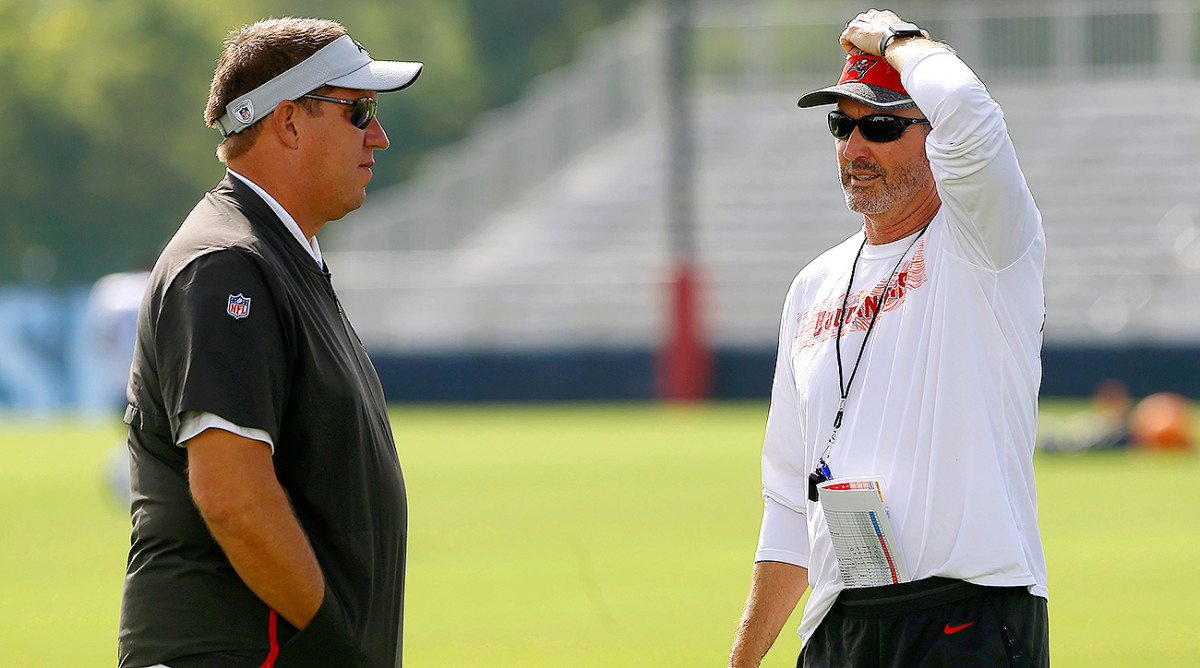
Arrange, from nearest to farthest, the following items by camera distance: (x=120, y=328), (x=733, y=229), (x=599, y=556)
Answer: (x=599, y=556) → (x=120, y=328) → (x=733, y=229)

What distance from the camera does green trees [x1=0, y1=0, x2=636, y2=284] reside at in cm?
5753

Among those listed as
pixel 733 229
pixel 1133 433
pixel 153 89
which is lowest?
pixel 1133 433

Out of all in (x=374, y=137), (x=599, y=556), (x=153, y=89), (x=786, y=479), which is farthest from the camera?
(x=153, y=89)

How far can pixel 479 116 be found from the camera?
6450cm

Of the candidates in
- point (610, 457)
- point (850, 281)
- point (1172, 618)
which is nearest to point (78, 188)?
point (610, 457)

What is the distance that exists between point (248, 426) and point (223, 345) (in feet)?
0.56

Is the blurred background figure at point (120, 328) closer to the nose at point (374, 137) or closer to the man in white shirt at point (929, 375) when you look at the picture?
the nose at point (374, 137)

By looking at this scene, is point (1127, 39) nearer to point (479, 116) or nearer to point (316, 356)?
point (479, 116)

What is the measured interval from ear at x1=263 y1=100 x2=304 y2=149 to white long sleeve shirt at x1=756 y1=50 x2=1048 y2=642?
140cm

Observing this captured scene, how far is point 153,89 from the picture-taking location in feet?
200

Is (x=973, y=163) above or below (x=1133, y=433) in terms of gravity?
above

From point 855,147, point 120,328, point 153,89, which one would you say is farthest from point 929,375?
point 153,89

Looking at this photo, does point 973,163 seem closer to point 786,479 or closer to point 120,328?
point 786,479

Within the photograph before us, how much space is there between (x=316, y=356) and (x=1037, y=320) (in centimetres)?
166
